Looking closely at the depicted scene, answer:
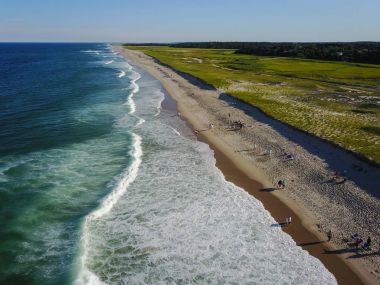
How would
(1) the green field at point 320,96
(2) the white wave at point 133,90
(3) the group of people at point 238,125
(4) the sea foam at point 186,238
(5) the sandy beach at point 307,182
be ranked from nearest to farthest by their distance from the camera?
(4) the sea foam at point 186,238 → (5) the sandy beach at point 307,182 → (1) the green field at point 320,96 → (3) the group of people at point 238,125 → (2) the white wave at point 133,90

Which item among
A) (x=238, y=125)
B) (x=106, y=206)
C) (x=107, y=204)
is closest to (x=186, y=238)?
(x=106, y=206)

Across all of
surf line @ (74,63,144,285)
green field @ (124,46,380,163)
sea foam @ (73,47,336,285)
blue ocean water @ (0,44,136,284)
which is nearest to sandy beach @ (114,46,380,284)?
sea foam @ (73,47,336,285)

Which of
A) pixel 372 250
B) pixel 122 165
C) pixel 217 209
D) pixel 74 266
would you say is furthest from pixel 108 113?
pixel 372 250

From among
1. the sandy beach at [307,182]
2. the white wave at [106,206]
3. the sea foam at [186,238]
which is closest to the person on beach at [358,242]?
the sandy beach at [307,182]

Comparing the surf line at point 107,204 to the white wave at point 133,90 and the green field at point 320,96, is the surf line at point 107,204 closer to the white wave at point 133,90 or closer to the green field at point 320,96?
the white wave at point 133,90

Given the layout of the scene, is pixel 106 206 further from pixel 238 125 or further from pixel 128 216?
pixel 238 125

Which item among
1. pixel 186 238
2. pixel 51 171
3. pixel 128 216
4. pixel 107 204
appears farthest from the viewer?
pixel 51 171
